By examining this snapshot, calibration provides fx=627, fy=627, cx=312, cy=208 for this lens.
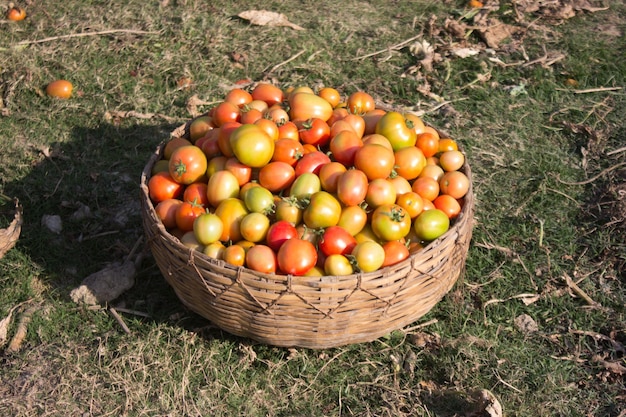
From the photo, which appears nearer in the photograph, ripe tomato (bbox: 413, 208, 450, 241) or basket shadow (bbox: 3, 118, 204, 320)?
ripe tomato (bbox: 413, 208, 450, 241)

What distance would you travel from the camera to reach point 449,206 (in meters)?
3.69

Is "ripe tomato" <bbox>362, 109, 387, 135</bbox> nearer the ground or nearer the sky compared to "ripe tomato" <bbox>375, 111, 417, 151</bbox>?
nearer the ground

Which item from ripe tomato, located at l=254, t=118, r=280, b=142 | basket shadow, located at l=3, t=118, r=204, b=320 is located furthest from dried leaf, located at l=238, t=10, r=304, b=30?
ripe tomato, located at l=254, t=118, r=280, b=142

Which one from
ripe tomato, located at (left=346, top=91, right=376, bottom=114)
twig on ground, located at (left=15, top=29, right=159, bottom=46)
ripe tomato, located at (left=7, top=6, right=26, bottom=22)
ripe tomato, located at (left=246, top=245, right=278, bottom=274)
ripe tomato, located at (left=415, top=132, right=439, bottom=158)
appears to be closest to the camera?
ripe tomato, located at (left=246, top=245, right=278, bottom=274)

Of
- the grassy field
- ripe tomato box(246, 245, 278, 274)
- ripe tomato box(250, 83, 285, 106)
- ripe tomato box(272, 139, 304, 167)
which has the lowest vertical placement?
the grassy field

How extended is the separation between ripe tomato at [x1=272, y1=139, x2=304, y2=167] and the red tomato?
0.14ft

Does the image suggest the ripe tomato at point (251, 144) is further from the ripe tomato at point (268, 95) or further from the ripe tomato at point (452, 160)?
the ripe tomato at point (452, 160)

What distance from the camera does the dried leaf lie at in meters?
6.64

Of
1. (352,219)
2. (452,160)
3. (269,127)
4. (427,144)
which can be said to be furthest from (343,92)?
(352,219)

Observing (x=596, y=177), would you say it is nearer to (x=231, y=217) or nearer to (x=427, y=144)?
(x=427, y=144)

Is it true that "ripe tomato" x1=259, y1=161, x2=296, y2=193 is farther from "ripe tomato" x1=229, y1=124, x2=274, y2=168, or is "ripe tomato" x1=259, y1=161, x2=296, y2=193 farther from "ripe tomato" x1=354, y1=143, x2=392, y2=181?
"ripe tomato" x1=354, y1=143, x2=392, y2=181

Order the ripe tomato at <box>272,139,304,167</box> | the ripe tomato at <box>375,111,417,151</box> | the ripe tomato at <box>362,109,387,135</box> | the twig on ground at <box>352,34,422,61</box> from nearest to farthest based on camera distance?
the ripe tomato at <box>272,139,304,167</box>
the ripe tomato at <box>375,111,417,151</box>
the ripe tomato at <box>362,109,387,135</box>
the twig on ground at <box>352,34,422,61</box>

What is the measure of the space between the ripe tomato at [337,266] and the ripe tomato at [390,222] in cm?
30

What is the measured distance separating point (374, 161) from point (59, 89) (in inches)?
136
